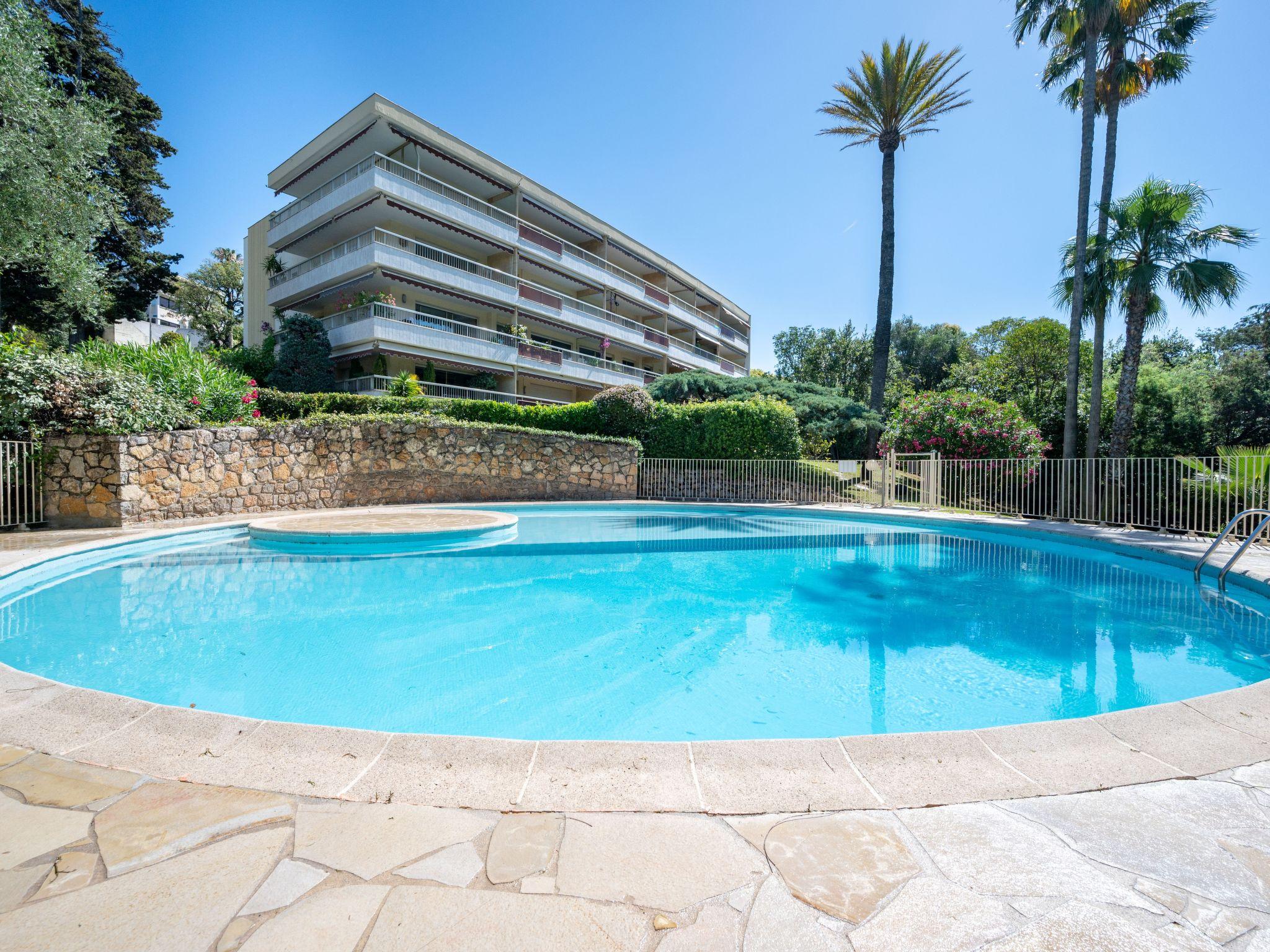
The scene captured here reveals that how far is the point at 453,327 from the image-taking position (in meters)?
23.5

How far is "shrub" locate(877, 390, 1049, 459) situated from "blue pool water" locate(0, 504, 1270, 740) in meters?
7.68

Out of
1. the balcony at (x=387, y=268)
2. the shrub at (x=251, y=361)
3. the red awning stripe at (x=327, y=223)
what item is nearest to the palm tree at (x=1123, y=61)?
the balcony at (x=387, y=268)

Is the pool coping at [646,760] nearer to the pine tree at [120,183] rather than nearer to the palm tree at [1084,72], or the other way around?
the palm tree at [1084,72]

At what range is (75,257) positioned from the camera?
456 inches

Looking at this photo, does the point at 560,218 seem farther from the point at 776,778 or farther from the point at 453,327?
the point at 776,778

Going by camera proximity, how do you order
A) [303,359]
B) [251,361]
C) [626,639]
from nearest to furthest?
[626,639] → [303,359] → [251,361]

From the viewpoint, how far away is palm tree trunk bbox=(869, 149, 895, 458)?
18641 mm

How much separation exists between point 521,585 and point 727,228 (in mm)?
21988

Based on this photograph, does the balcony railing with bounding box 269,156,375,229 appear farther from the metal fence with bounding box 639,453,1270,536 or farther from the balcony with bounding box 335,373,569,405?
the metal fence with bounding box 639,453,1270,536

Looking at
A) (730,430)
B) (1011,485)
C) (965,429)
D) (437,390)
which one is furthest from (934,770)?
(437,390)

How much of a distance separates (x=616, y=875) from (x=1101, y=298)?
710 inches

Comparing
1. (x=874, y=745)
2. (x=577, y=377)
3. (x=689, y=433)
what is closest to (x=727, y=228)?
(x=577, y=377)

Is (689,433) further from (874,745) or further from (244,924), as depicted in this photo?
(244,924)

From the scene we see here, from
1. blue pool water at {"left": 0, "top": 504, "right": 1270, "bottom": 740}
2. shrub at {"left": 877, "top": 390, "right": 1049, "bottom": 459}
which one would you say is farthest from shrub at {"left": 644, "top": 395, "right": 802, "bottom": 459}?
blue pool water at {"left": 0, "top": 504, "right": 1270, "bottom": 740}
